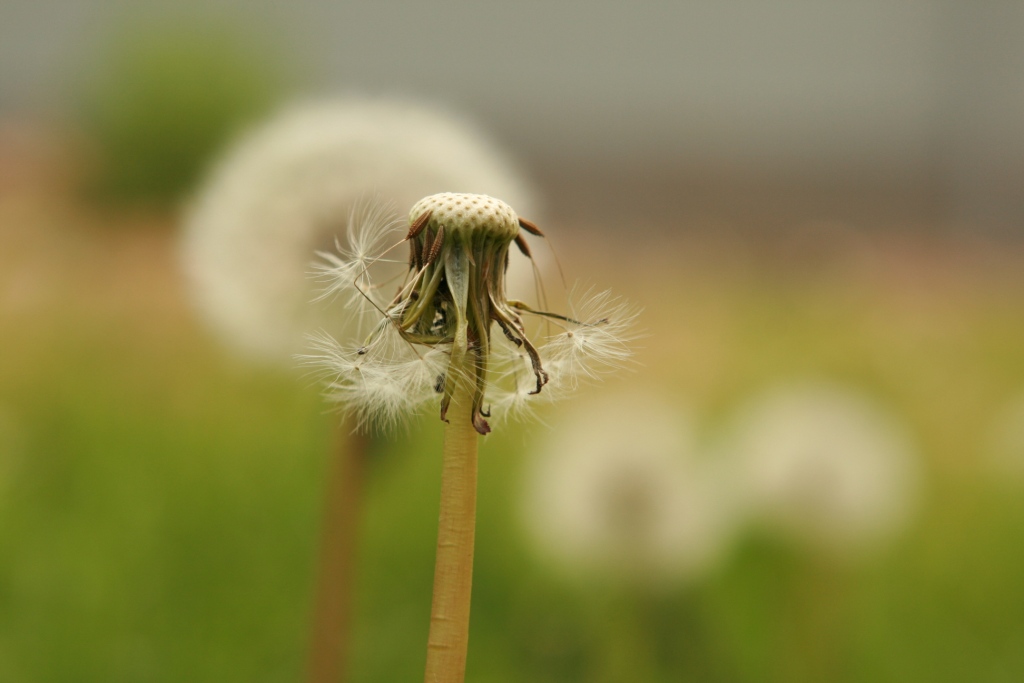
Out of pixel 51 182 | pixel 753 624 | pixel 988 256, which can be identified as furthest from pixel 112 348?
pixel 988 256

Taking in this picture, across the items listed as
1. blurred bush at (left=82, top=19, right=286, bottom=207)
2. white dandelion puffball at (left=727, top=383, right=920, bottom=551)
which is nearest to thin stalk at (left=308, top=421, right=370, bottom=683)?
white dandelion puffball at (left=727, top=383, right=920, bottom=551)

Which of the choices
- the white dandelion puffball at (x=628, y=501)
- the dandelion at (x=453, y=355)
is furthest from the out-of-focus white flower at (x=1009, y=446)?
the dandelion at (x=453, y=355)

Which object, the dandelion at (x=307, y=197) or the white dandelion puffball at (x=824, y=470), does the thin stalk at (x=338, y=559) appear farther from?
the white dandelion puffball at (x=824, y=470)

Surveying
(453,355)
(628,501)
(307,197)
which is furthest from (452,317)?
(628,501)

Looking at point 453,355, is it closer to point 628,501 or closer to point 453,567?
Result: point 453,567

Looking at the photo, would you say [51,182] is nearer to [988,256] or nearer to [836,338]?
[836,338]

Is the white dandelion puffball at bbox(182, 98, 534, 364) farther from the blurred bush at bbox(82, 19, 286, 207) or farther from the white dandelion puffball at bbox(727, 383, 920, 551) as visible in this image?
the blurred bush at bbox(82, 19, 286, 207)
